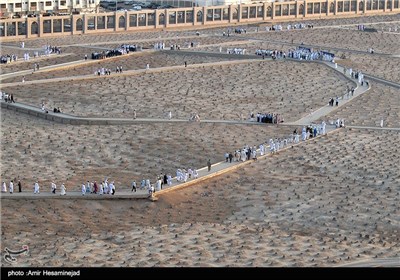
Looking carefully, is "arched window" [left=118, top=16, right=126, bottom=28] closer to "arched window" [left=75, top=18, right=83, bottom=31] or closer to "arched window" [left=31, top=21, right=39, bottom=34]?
"arched window" [left=75, top=18, right=83, bottom=31]

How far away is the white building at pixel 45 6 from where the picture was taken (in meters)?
115

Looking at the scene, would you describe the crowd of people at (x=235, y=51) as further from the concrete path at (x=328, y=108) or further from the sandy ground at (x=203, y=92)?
the concrete path at (x=328, y=108)

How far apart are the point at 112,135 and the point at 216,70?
86.6 ft

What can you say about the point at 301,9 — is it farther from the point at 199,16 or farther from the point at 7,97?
the point at 7,97

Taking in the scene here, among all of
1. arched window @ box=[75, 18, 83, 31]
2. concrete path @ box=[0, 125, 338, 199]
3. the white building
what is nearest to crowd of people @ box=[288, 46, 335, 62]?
arched window @ box=[75, 18, 83, 31]

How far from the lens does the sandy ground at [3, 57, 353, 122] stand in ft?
236

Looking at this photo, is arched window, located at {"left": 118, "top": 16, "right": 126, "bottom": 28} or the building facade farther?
arched window, located at {"left": 118, "top": 16, "right": 126, "bottom": 28}

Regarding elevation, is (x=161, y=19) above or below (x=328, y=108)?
above

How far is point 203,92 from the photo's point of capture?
260ft

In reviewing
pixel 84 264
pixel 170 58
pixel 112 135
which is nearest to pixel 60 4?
pixel 170 58

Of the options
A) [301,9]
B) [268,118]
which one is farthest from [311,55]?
[301,9]

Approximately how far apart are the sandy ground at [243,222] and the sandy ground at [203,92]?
1557cm

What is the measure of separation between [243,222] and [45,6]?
7688 cm

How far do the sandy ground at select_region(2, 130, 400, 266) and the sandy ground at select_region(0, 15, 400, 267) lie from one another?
69 millimetres
